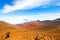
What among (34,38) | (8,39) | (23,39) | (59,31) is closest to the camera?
(8,39)

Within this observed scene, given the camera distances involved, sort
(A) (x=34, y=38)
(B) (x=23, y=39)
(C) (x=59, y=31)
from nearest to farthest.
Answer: (B) (x=23, y=39), (A) (x=34, y=38), (C) (x=59, y=31)

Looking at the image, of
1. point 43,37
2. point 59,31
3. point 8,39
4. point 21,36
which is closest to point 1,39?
point 8,39

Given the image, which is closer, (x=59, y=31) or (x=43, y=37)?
(x=43, y=37)

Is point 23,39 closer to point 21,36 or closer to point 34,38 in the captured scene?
point 21,36

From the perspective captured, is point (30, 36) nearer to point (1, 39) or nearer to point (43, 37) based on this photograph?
point (43, 37)

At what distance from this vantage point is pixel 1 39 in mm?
26375

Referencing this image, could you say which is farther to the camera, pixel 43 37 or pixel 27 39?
pixel 43 37

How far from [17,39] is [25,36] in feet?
7.49

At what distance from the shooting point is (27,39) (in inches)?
1098

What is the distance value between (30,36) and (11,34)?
13.3ft

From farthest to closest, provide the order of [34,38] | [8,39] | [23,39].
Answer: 1. [34,38]
2. [23,39]
3. [8,39]

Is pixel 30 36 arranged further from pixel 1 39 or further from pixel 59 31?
pixel 59 31

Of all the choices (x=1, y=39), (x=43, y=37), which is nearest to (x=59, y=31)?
(x=43, y=37)

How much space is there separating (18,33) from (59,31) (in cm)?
6541
